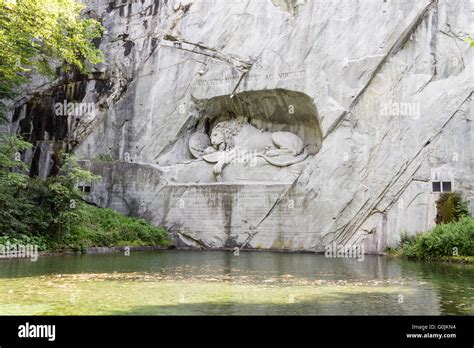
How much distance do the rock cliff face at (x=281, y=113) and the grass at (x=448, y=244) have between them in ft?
6.42

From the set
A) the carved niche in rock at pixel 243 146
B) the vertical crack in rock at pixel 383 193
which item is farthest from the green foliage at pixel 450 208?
the carved niche in rock at pixel 243 146

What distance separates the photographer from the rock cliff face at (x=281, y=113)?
18.0 metres

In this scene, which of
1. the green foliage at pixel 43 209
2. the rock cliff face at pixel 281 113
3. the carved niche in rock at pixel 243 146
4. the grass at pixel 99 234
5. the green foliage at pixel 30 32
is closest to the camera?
the green foliage at pixel 43 209

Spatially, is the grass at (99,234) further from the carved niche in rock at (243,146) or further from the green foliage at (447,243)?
the green foliage at (447,243)

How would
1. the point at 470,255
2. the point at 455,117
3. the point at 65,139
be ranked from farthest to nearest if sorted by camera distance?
the point at 65,139 → the point at 455,117 → the point at 470,255

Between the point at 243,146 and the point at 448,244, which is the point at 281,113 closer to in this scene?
the point at 243,146

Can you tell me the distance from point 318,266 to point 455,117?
855cm

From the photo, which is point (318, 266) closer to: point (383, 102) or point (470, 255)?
point (470, 255)

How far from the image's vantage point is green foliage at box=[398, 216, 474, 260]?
1405 cm

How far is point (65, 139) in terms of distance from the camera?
2412cm

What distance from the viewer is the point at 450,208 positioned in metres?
16.8

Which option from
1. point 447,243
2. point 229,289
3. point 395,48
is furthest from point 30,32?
point 447,243

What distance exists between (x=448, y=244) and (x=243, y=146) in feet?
33.7

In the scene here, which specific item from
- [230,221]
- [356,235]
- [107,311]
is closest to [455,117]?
[356,235]
